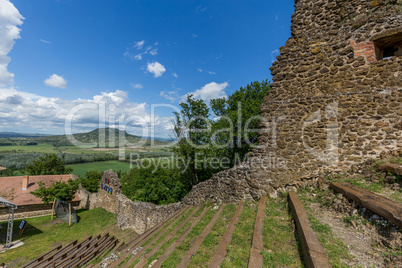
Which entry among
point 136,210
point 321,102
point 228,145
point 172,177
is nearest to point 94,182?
point 172,177

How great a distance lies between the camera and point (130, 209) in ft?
41.8

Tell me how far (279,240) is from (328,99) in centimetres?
431

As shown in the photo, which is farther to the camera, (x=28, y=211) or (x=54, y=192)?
(x=28, y=211)

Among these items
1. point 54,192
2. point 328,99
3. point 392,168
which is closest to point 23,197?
point 54,192

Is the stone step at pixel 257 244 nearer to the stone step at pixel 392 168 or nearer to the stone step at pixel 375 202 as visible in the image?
the stone step at pixel 375 202

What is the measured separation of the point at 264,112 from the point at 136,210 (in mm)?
11751

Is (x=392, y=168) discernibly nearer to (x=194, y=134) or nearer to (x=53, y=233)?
(x=194, y=134)

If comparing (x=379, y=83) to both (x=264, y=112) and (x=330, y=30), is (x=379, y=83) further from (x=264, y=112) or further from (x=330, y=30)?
Answer: (x=264, y=112)

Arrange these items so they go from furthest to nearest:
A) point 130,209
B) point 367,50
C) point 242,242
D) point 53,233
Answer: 1. point 53,233
2. point 130,209
3. point 367,50
4. point 242,242

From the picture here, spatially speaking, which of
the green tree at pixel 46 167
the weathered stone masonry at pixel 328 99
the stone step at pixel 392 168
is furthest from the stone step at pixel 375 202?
the green tree at pixel 46 167

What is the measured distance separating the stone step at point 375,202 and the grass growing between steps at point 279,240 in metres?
1.38

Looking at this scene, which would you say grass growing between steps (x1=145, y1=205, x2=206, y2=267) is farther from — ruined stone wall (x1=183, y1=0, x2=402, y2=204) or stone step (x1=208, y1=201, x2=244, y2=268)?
ruined stone wall (x1=183, y1=0, x2=402, y2=204)

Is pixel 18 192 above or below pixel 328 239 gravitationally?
below

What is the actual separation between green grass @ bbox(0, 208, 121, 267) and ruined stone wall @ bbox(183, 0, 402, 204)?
1315cm
